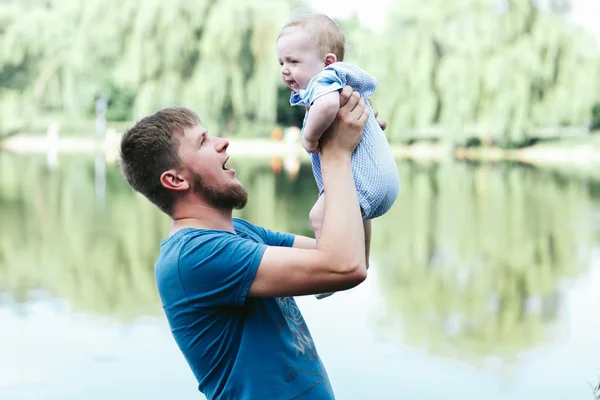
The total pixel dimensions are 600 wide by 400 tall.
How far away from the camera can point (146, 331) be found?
6.81 metres

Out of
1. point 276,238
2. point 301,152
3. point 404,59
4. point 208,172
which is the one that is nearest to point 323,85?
point 208,172

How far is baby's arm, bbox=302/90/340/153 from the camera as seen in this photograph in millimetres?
1836

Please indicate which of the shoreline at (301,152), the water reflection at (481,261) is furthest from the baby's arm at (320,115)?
the shoreline at (301,152)

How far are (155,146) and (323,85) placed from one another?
381 mm

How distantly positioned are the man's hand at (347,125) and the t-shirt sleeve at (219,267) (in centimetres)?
26

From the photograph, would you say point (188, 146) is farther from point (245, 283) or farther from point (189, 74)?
point (189, 74)

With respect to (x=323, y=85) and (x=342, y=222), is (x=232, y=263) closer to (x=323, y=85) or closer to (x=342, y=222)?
(x=342, y=222)

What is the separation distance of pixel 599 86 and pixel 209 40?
968 cm

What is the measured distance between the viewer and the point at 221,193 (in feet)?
6.01

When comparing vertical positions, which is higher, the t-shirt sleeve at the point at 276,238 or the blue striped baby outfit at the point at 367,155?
the blue striped baby outfit at the point at 367,155

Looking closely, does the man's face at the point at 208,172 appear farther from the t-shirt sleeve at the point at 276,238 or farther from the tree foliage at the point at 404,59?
the tree foliage at the point at 404,59

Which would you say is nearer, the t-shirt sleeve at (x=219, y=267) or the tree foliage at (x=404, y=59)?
the t-shirt sleeve at (x=219, y=267)

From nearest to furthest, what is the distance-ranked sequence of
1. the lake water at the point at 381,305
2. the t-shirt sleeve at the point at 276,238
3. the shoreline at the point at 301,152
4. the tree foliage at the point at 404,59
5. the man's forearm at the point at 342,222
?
1. the man's forearm at the point at 342,222
2. the t-shirt sleeve at the point at 276,238
3. the lake water at the point at 381,305
4. the tree foliage at the point at 404,59
5. the shoreline at the point at 301,152

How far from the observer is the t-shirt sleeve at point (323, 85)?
1890 millimetres
